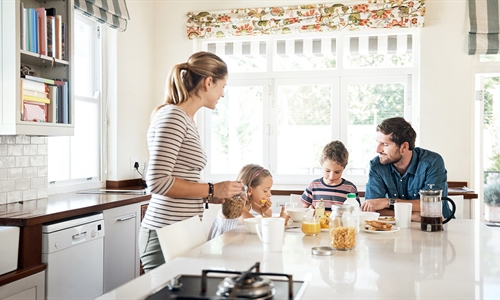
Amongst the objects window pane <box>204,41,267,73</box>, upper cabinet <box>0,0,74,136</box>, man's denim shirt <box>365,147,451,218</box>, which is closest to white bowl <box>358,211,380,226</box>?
man's denim shirt <box>365,147,451,218</box>

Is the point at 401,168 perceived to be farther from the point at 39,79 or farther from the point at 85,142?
the point at 85,142

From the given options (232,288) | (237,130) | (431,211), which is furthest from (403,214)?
(237,130)

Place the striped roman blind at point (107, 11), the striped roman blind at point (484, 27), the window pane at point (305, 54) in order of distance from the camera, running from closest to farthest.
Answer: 1. the striped roman blind at point (107, 11)
2. the striped roman blind at point (484, 27)
3. the window pane at point (305, 54)

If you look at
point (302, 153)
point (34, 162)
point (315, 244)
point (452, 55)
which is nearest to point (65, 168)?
point (34, 162)

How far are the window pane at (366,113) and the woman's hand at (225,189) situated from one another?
286cm

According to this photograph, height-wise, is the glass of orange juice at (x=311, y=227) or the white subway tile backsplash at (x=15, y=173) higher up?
the white subway tile backsplash at (x=15, y=173)

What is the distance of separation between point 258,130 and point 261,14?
111 cm

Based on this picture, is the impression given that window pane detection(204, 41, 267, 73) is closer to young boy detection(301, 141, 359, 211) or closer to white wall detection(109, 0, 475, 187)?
white wall detection(109, 0, 475, 187)

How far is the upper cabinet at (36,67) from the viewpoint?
2.82m

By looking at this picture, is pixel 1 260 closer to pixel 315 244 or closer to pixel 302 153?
pixel 315 244

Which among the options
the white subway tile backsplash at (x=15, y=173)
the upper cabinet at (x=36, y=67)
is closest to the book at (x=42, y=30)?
the upper cabinet at (x=36, y=67)

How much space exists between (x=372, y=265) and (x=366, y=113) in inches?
135

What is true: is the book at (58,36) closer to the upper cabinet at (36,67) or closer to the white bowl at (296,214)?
the upper cabinet at (36,67)

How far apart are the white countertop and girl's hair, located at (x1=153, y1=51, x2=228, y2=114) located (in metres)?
0.61
